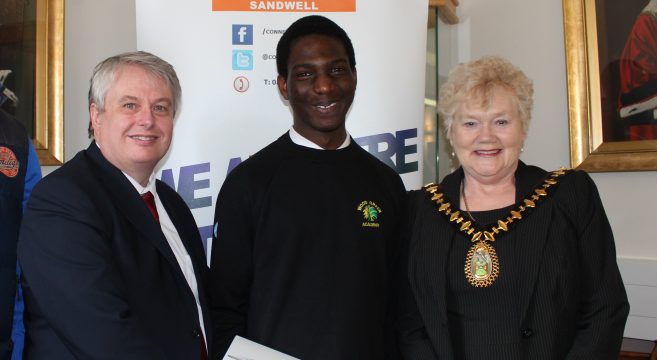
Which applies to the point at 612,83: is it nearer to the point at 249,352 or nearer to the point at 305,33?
the point at 305,33

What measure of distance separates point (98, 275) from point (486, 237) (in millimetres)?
1055

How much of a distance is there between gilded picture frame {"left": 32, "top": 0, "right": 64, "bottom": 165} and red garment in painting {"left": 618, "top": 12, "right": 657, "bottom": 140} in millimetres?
2873

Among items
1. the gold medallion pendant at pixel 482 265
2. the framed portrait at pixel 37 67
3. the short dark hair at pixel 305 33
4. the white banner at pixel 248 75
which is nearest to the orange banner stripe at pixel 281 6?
the white banner at pixel 248 75

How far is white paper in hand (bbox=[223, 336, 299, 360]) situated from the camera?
1.66 metres

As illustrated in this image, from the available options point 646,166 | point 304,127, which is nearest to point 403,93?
point 304,127

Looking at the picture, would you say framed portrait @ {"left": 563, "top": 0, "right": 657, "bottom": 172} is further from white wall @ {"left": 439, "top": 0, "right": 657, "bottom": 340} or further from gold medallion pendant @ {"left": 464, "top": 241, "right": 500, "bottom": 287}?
gold medallion pendant @ {"left": 464, "top": 241, "right": 500, "bottom": 287}

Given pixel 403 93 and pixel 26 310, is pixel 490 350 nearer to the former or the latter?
pixel 26 310

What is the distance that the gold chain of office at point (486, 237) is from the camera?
177cm

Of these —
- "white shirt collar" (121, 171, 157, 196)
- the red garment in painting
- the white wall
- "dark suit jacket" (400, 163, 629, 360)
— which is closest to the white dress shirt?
"white shirt collar" (121, 171, 157, 196)

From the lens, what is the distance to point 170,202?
204 cm

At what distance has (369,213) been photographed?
1.97m

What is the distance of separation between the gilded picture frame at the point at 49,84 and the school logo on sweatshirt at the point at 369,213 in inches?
82.2

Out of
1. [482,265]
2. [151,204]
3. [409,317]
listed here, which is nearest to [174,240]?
[151,204]

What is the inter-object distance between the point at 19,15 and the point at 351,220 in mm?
2456
